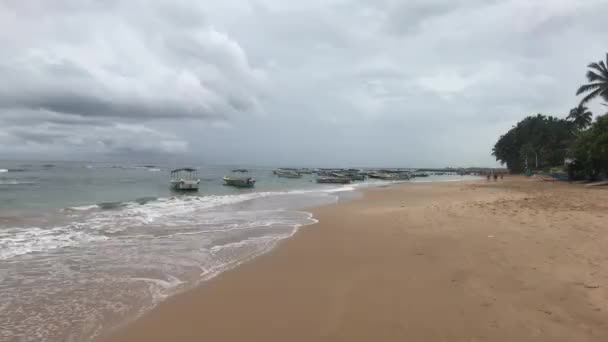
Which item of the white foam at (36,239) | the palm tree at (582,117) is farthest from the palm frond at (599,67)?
the white foam at (36,239)

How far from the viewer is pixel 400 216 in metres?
15.3

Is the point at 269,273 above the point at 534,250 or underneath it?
underneath

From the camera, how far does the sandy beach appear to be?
4.57 metres

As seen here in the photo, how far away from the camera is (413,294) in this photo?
5.83m

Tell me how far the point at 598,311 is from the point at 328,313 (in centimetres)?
382

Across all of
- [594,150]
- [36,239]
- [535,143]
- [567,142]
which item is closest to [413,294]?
[36,239]

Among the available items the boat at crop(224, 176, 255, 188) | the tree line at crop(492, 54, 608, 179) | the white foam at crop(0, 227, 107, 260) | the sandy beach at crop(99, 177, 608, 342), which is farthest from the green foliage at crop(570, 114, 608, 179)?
the boat at crop(224, 176, 255, 188)

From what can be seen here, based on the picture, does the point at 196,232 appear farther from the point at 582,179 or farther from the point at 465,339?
the point at 582,179

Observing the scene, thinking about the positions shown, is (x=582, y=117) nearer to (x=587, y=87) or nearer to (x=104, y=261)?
(x=587, y=87)

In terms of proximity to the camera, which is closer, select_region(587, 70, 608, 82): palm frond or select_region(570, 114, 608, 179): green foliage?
select_region(570, 114, 608, 179): green foliage

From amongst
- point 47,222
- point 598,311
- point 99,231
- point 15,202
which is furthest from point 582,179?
point 15,202

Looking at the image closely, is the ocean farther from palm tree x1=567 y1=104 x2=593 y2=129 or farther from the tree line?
palm tree x1=567 y1=104 x2=593 y2=129

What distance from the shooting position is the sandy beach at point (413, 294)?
4.57 meters

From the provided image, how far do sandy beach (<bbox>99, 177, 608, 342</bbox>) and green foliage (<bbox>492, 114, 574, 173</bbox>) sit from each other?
7413 centimetres
